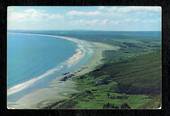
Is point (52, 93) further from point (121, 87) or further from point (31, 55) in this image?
point (121, 87)

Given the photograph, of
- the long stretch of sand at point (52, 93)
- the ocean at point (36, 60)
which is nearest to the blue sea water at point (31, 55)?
the ocean at point (36, 60)

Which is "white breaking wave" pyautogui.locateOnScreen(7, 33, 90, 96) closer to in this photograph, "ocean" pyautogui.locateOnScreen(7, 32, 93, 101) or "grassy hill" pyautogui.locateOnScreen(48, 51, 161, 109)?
"ocean" pyautogui.locateOnScreen(7, 32, 93, 101)

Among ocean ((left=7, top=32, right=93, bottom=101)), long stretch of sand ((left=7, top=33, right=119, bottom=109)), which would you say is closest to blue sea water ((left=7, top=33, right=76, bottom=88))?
ocean ((left=7, top=32, right=93, bottom=101))

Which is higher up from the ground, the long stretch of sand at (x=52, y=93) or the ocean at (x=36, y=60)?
the ocean at (x=36, y=60)

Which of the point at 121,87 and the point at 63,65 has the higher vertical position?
the point at 63,65

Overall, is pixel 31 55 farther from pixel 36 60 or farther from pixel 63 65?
pixel 63 65

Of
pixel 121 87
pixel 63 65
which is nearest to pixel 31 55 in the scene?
pixel 63 65

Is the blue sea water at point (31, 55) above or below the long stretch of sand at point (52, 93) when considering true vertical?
above

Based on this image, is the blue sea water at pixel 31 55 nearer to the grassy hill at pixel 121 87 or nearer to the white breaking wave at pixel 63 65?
the white breaking wave at pixel 63 65

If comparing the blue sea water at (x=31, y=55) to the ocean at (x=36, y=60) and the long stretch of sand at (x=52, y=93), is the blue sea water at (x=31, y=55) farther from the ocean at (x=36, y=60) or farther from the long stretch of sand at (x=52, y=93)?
the long stretch of sand at (x=52, y=93)
